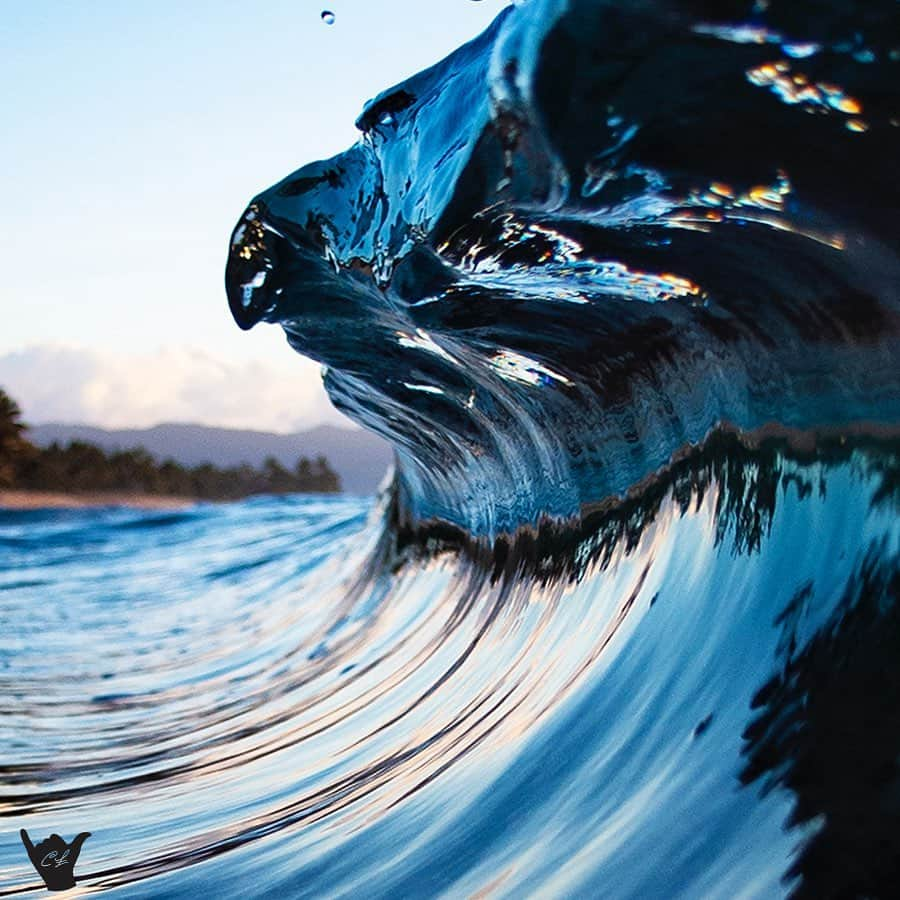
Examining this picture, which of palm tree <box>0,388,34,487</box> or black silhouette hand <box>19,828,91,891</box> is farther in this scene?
palm tree <box>0,388,34,487</box>

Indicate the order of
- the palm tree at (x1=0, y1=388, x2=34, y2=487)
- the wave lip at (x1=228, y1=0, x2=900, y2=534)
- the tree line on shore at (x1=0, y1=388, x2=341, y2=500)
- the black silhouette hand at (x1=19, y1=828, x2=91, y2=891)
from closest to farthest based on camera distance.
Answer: the wave lip at (x1=228, y1=0, x2=900, y2=534), the black silhouette hand at (x1=19, y1=828, x2=91, y2=891), the palm tree at (x1=0, y1=388, x2=34, y2=487), the tree line on shore at (x1=0, y1=388, x2=341, y2=500)

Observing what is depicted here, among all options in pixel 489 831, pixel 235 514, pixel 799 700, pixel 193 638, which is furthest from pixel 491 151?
pixel 235 514

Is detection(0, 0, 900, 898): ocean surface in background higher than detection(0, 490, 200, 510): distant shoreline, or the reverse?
detection(0, 490, 200, 510): distant shoreline

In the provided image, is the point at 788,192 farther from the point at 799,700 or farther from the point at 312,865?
the point at 312,865

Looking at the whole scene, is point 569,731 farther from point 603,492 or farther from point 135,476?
point 135,476

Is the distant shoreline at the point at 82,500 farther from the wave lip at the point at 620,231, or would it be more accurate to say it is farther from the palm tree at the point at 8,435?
the wave lip at the point at 620,231

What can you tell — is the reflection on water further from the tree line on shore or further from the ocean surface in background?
the tree line on shore

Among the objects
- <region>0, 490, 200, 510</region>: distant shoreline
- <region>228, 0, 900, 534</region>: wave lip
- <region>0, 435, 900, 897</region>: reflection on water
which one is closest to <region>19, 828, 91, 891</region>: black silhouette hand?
<region>0, 435, 900, 897</region>: reflection on water
